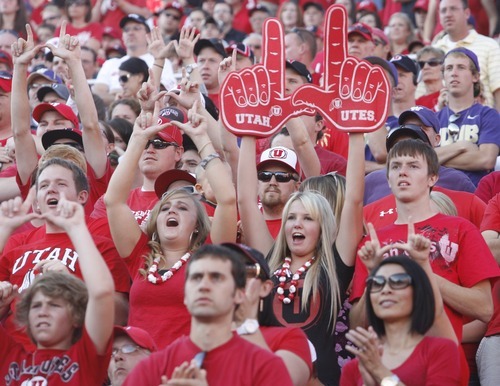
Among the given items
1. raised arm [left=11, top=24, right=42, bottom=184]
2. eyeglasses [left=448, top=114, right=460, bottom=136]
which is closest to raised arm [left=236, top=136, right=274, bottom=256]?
raised arm [left=11, top=24, right=42, bottom=184]

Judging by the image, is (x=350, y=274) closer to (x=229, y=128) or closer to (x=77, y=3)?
(x=229, y=128)

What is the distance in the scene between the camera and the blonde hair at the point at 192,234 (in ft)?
22.8

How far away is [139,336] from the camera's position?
6328 millimetres

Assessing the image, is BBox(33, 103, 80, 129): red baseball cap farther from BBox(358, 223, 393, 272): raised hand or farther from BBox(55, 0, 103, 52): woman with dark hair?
BBox(55, 0, 103, 52): woman with dark hair

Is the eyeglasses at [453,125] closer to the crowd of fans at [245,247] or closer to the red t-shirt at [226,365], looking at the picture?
the crowd of fans at [245,247]

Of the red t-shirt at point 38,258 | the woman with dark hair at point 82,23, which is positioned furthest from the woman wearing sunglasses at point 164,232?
the woman with dark hair at point 82,23

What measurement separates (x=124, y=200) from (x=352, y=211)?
1300mm

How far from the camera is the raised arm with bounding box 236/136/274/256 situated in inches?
281

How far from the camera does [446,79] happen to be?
933cm

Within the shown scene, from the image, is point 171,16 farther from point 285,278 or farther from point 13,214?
point 13,214

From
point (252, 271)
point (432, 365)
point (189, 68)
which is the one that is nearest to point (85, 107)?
point (189, 68)

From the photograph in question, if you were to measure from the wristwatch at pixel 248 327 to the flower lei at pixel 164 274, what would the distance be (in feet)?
3.65

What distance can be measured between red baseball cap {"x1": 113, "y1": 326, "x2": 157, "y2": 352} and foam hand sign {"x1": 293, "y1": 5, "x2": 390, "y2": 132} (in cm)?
165

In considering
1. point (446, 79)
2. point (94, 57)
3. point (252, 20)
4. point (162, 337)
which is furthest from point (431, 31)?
point (162, 337)
